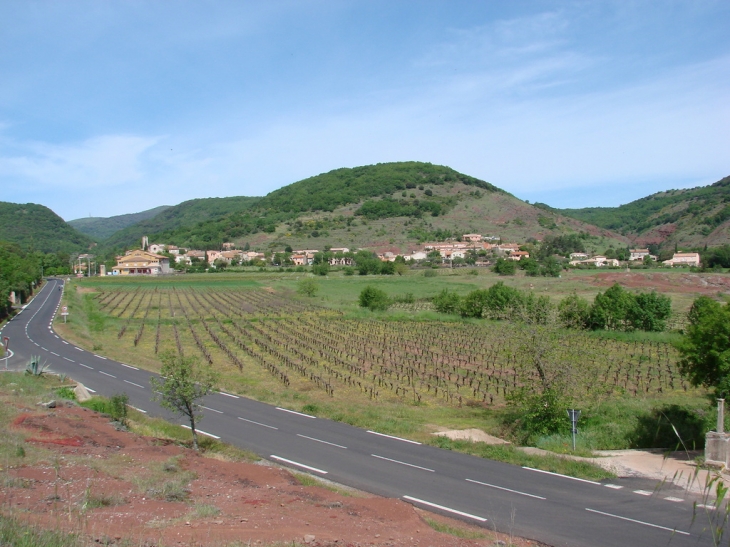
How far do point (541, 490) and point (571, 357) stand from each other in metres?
7.13

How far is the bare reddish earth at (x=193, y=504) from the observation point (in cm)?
805

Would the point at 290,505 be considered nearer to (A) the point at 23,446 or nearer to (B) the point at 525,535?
(B) the point at 525,535

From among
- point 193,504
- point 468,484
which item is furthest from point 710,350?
point 193,504

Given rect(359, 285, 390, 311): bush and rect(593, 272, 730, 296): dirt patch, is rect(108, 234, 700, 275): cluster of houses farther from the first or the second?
rect(359, 285, 390, 311): bush

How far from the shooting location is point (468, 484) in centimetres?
1458

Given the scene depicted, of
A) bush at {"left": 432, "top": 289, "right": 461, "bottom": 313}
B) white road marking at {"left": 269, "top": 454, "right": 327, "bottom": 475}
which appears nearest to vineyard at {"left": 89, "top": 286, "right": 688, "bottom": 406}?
bush at {"left": 432, "top": 289, "right": 461, "bottom": 313}

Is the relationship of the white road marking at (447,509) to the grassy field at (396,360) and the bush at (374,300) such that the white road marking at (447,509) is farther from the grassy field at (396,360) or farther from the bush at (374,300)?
the bush at (374,300)

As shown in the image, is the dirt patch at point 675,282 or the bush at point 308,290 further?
the bush at point 308,290

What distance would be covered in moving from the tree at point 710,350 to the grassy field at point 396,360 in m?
1.30

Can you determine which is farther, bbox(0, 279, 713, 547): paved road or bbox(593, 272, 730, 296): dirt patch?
bbox(593, 272, 730, 296): dirt patch

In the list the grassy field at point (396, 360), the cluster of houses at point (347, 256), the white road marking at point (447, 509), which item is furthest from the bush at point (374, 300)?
the cluster of houses at point (347, 256)

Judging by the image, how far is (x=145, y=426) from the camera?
19.9 metres

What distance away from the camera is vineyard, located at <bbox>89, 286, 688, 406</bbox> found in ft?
75.8

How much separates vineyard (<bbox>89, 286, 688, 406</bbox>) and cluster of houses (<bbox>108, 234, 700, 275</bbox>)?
73.0 meters
